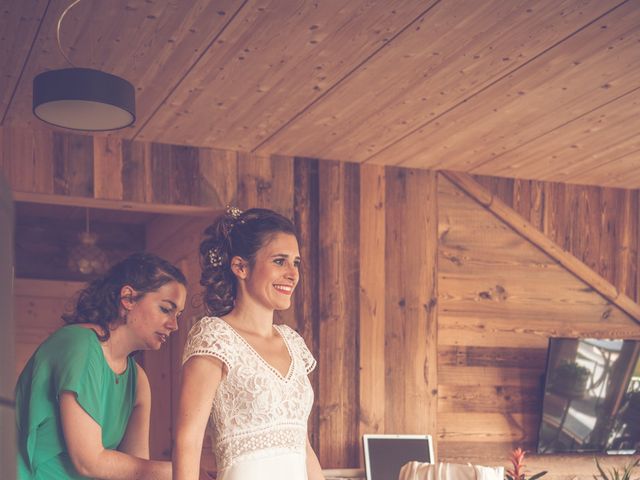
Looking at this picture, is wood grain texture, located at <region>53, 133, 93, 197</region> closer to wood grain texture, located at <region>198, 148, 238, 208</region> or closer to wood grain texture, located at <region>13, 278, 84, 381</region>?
wood grain texture, located at <region>198, 148, 238, 208</region>

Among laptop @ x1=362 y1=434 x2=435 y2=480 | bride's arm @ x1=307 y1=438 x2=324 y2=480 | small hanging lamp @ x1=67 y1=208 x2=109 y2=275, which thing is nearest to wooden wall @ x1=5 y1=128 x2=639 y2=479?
laptop @ x1=362 y1=434 x2=435 y2=480

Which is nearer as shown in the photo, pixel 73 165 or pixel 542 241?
pixel 73 165

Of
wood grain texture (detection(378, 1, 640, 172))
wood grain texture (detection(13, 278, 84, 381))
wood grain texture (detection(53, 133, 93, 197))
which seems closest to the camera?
wood grain texture (detection(378, 1, 640, 172))

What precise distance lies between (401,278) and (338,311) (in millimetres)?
405

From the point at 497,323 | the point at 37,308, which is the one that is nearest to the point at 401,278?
the point at 497,323

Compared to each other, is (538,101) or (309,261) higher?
(538,101)

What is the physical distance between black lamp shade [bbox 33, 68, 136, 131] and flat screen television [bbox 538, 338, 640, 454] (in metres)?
2.98

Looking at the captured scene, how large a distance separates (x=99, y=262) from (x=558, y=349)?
115 inches

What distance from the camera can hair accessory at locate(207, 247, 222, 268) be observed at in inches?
90.5

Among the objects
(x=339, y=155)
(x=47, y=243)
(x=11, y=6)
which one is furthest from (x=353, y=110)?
(x=47, y=243)

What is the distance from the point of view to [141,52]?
121 inches

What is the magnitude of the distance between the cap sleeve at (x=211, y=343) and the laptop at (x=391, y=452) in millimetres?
2439

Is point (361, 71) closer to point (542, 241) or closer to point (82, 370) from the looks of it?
point (82, 370)

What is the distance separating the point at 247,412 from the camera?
84.8 inches
